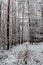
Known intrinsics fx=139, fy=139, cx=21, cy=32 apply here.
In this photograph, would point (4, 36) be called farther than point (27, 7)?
No

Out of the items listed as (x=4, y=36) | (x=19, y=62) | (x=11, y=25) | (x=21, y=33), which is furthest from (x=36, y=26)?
(x=19, y=62)

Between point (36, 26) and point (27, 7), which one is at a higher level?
point (27, 7)

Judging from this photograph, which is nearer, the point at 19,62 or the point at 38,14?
the point at 19,62

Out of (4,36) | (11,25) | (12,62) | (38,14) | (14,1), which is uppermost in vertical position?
(14,1)

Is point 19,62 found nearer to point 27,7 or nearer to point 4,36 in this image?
point 4,36

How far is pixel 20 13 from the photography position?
4.64 m

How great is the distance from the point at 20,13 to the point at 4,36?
37.5 inches

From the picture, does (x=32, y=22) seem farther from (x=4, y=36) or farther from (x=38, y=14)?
(x=4, y=36)

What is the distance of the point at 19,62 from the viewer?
3.28 meters

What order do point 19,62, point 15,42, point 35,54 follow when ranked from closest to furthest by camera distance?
point 19,62 → point 35,54 → point 15,42

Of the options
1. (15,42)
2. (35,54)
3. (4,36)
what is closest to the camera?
(35,54)

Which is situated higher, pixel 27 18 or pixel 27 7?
pixel 27 7

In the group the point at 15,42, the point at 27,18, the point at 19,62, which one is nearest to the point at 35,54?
the point at 19,62

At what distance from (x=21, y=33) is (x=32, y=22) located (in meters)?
0.54
